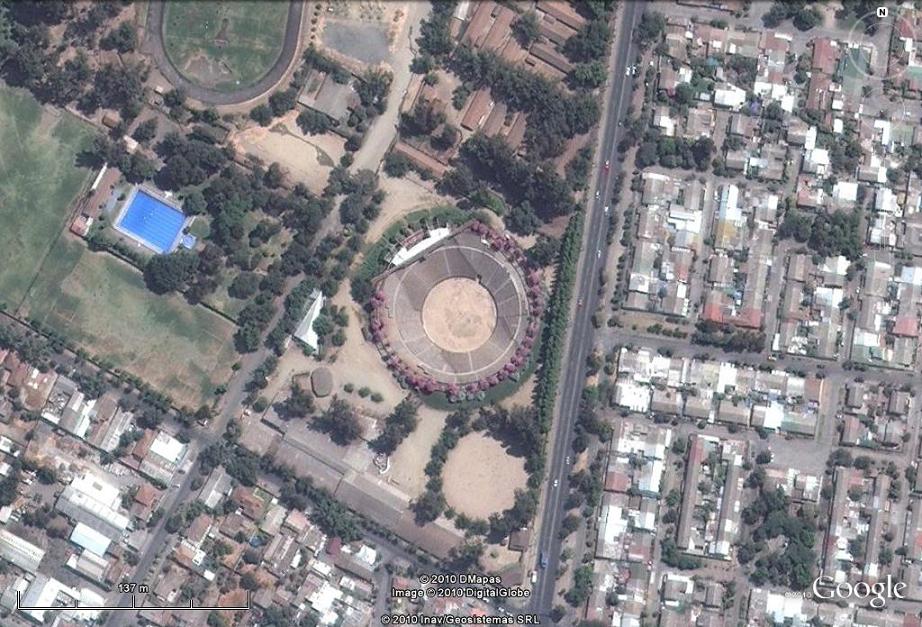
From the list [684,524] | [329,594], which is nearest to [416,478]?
[329,594]

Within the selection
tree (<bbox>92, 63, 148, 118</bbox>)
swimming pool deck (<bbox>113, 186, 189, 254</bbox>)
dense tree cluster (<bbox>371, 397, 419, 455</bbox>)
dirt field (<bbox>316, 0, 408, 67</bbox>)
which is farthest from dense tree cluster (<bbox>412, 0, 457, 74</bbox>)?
dense tree cluster (<bbox>371, 397, 419, 455</bbox>)

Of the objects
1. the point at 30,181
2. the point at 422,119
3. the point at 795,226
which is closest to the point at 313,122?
the point at 422,119

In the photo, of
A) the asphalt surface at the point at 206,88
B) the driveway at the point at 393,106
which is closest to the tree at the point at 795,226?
the driveway at the point at 393,106

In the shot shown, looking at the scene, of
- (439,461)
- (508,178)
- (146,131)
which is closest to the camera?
(146,131)

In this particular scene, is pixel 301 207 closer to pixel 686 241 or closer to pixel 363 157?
pixel 363 157

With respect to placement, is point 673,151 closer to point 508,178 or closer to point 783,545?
point 508,178
